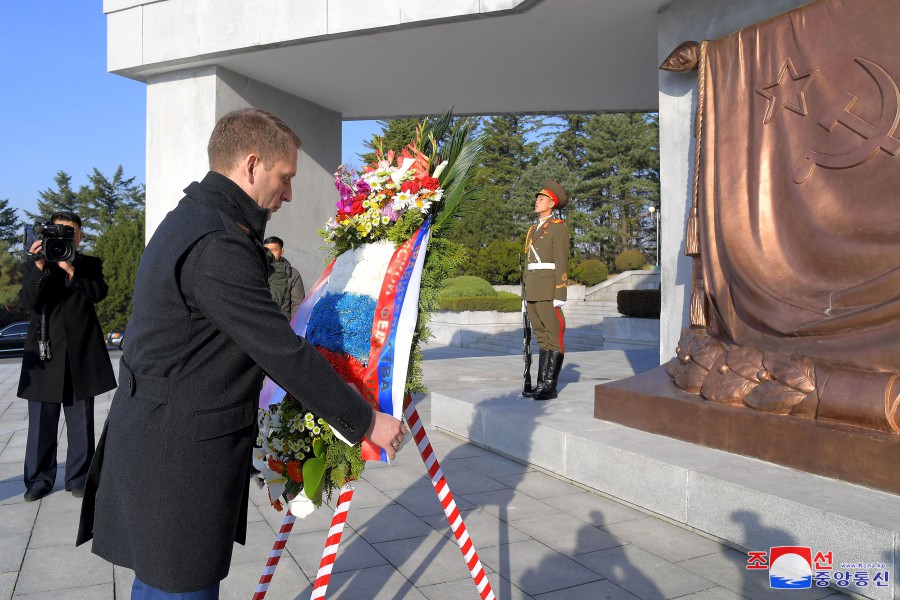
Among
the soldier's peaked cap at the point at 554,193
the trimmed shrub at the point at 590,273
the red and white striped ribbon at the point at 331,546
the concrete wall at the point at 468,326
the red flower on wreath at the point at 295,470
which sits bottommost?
the concrete wall at the point at 468,326

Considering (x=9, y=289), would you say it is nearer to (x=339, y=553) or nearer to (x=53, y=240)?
(x=53, y=240)

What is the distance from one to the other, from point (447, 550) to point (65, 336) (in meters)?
2.79

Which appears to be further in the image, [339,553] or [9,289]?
[9,289]

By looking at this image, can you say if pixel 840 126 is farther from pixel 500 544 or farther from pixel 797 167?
pixel 500 544

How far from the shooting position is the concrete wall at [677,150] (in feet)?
19.2

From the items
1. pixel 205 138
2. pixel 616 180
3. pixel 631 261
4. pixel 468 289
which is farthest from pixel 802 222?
pixel 616 180

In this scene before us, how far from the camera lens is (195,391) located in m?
1.58

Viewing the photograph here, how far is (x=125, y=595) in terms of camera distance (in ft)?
9.42

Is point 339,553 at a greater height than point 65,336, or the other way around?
point 65,336

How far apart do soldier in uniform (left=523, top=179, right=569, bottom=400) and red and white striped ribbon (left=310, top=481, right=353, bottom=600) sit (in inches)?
151

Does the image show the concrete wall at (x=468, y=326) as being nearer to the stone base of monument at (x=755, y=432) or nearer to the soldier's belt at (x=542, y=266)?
the soldier's belt at (x=542, y=266)

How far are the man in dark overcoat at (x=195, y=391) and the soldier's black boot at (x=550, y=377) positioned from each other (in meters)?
4.25

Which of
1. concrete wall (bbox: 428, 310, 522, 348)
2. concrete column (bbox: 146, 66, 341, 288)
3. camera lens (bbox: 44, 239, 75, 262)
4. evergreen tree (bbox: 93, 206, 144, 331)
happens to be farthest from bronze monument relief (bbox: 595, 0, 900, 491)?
evergreen tree (bbox: 93, 206, 144, 331)

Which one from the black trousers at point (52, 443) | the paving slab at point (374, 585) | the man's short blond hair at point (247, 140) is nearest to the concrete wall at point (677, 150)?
the paving slab at point (374, 585)
